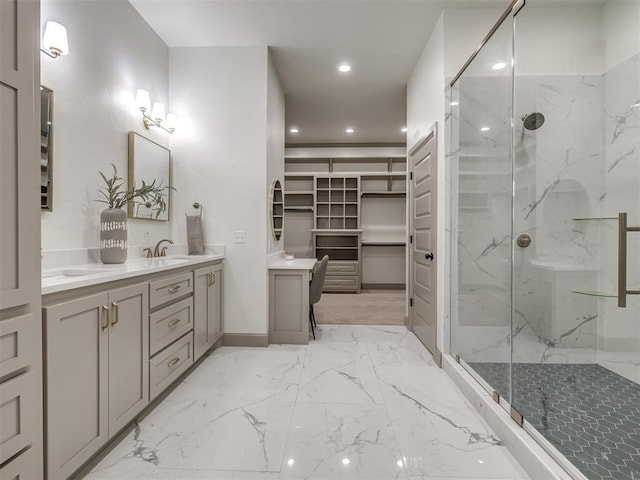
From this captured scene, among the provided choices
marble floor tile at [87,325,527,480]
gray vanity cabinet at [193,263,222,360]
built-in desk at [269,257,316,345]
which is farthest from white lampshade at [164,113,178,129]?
marble floor tile at [87,325,527,480]

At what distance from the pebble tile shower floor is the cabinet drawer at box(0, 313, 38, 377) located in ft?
7.29

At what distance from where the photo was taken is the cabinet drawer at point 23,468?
1.02 metres

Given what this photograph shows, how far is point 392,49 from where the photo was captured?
131 inches

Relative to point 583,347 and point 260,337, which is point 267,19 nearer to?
point 260,337

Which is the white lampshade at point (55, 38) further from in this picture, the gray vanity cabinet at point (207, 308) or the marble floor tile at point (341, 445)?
the marble floor tile at point (341, 445)

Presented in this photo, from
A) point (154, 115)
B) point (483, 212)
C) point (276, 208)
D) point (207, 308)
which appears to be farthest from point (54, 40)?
point (483, 212)

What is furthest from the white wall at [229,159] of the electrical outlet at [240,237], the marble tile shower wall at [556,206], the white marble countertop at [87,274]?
the marble tile shower wall at [556,206]

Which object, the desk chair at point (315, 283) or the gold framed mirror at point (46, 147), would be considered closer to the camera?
the gold framed mirror at point (46, 147)

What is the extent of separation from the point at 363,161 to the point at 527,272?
4851 mm

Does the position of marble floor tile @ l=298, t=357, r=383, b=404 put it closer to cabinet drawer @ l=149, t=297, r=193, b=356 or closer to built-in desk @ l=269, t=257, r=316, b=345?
built-in desk @ l=269, t=257, r=316, b=345

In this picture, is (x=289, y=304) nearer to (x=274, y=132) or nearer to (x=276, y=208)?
A: (x=276, y=208)

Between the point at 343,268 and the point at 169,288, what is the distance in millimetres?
4540

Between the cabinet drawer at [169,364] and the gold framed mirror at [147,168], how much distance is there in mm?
1149

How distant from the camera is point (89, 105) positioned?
2252 millimetres
